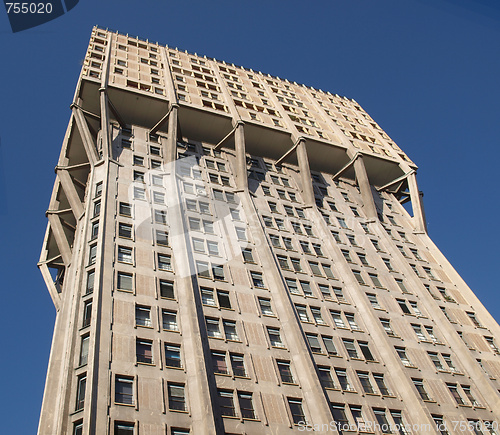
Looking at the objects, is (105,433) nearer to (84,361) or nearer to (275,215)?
(84,361)

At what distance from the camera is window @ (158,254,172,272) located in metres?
30.6

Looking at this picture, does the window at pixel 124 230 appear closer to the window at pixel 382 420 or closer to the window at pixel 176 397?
the window at pixel 176 397

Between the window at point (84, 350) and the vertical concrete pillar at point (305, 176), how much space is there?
23.3m

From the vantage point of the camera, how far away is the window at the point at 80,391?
21736 mm

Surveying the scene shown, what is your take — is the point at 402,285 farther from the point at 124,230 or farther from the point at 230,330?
the point at 124,230

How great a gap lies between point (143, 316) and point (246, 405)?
269 inches

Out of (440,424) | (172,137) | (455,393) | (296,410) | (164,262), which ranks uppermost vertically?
(172,137)

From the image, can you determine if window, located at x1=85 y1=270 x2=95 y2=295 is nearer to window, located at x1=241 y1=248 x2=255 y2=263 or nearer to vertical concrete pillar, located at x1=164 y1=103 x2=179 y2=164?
window, located at x1=241 y1=248 x2=255 y2=263

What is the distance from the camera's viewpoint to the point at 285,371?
27016mm

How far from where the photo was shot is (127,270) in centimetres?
2902

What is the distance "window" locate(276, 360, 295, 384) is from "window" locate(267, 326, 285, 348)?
4.02ft

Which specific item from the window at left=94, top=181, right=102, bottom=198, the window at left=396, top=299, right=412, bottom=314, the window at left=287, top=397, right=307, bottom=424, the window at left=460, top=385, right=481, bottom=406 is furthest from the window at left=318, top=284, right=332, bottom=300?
the window at left=94, top=181, right=102, bottom=198

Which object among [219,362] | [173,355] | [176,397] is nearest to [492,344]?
[219,362]

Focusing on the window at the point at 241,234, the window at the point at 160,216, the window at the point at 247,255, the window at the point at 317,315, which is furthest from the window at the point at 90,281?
the window at the point at 317,315
